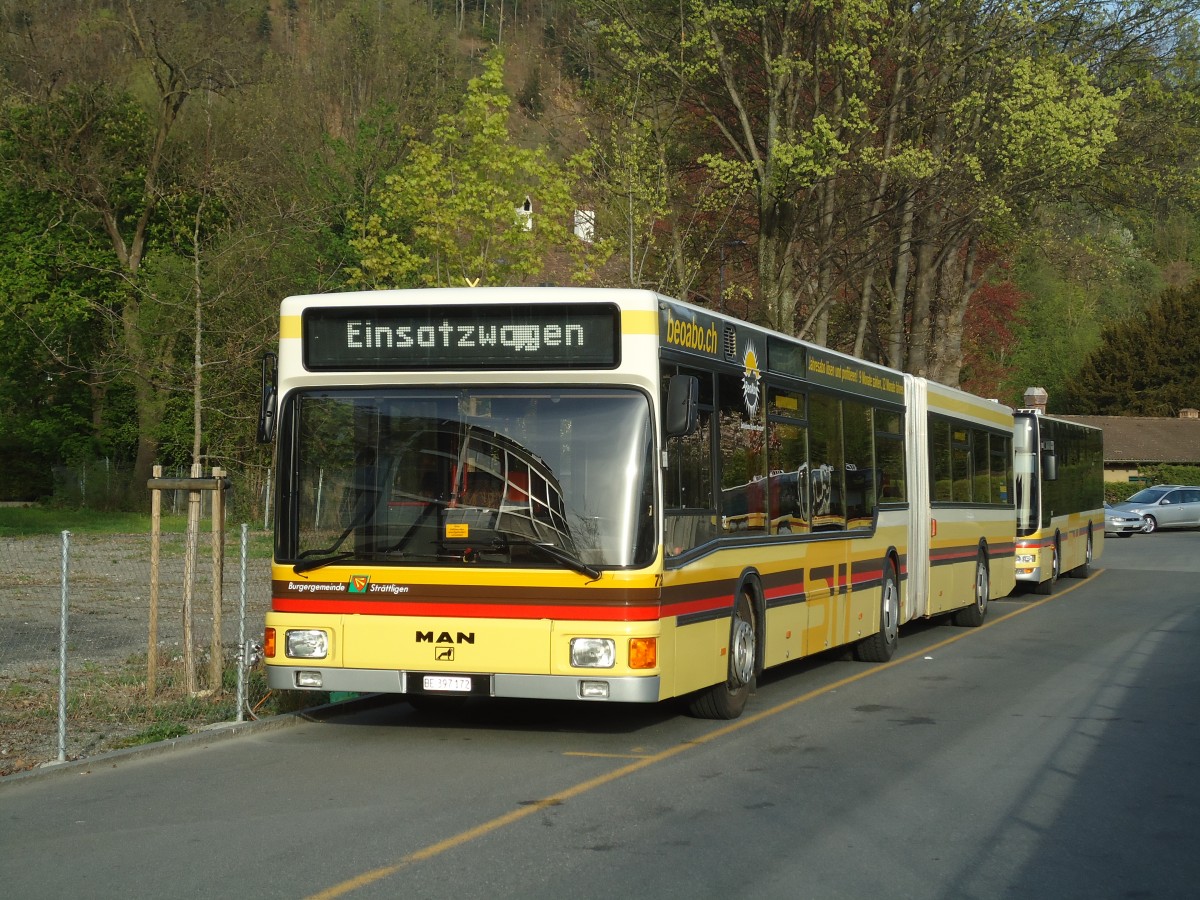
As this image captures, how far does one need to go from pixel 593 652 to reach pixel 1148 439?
263ft

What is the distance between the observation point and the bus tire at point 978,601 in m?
21.6

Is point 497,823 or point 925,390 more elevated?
point 925,390

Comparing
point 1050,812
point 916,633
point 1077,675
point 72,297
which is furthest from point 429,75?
point 1050,812

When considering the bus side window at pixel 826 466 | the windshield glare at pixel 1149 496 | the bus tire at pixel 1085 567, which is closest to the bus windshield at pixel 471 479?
the bus side window at pixel 826 466

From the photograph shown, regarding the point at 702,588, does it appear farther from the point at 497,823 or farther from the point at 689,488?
the point at 497,823

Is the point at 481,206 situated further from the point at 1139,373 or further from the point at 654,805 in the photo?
the point at 1139,373

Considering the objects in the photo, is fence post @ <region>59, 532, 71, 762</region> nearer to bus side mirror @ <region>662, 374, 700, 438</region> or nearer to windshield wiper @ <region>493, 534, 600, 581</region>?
windshield wiper @ <region>493, 534, 600, 581</region>

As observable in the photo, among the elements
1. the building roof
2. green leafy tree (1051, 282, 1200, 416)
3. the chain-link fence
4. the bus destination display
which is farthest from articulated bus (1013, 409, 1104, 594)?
green leafy tree (1051, 282, 1200, 416)

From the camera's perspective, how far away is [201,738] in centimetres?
1075

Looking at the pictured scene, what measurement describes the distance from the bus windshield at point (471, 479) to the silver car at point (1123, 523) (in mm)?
48025

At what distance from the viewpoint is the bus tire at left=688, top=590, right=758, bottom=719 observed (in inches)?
464

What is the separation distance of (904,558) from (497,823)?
10.8m

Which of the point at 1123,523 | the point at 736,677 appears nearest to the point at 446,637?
the point at 736,677

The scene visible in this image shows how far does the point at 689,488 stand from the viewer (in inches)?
431
